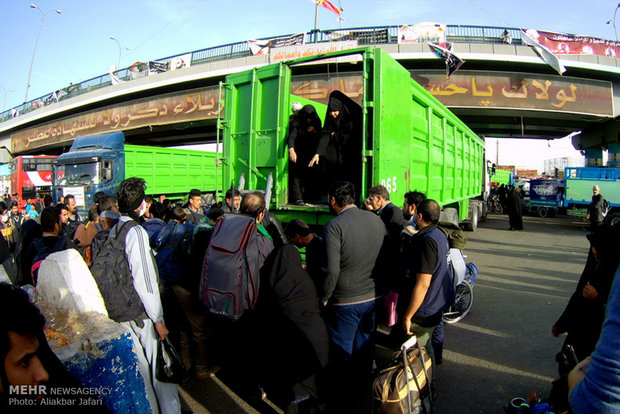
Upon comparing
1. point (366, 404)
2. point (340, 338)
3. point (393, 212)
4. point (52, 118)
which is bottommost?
point (366, 404)

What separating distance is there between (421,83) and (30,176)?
69.3 feet

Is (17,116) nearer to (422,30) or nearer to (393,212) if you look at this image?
(422,30)

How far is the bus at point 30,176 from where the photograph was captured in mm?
18859

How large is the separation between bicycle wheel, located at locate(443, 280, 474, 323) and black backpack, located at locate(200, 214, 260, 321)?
10.7 ft

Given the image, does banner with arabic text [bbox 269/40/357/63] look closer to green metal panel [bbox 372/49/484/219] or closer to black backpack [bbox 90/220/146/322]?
green metal panel [bbox 372/49/484/219]

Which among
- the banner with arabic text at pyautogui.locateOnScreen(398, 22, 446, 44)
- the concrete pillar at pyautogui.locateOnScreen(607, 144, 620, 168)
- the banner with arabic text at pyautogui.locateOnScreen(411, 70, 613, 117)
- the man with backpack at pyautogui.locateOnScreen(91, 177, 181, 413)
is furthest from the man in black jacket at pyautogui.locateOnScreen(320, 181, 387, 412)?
the concrete pillar at pyautogui.locateOnScreen(607, 144, 620, 168)

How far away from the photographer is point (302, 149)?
16.1ft

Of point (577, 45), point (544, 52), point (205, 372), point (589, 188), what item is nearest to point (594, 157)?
point (589, 188)

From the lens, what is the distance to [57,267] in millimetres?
2328

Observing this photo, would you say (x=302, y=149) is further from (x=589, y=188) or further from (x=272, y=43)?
(x=589, y=188)

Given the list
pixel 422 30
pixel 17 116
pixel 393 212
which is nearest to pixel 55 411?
pixel 393 212

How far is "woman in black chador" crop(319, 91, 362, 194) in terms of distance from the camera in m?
4.66

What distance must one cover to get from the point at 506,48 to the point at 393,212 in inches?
633

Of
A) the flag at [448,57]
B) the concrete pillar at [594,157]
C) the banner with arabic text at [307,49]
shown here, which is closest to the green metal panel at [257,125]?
the banner with arabic text at [307,49]
